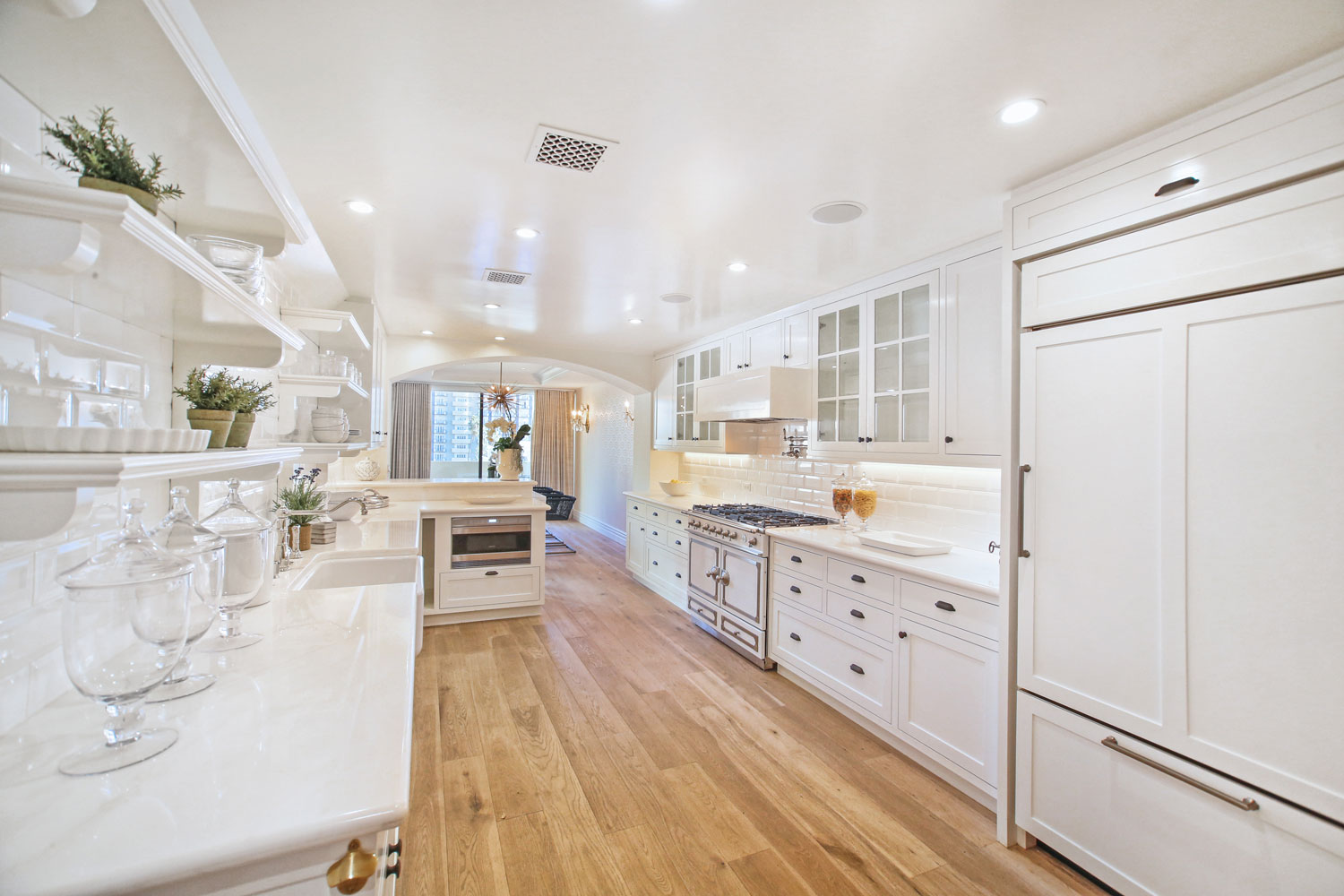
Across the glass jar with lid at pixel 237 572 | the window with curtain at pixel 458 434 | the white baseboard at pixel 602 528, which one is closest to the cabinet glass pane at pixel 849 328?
the glass jar with lid at pixel 237 572

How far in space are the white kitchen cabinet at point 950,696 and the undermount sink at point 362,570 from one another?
224cm

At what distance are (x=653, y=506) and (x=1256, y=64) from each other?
4.56 metres

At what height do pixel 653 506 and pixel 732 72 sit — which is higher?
pixel 732 72

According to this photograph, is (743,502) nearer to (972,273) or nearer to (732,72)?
(972,273)

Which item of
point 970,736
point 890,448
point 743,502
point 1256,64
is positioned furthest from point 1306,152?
point 743,502

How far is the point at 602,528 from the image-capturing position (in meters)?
9.25

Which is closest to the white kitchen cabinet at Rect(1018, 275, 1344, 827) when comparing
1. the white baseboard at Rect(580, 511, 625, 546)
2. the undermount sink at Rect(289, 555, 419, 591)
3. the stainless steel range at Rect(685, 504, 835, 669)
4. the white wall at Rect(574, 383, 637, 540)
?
the stainless steel range at Rect(685, 504, 835, 669)

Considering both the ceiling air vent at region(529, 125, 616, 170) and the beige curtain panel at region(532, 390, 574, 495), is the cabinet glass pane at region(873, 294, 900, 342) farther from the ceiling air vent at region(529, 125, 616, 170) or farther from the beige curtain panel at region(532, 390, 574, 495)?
the beige curtain panel at region(532, 390, 574, 495)

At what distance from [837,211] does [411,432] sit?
9.97m

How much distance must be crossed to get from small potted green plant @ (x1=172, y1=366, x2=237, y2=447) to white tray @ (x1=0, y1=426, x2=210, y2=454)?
0.95ft

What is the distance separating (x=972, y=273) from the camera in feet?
8.87

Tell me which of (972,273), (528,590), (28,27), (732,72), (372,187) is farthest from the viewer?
(528,590)

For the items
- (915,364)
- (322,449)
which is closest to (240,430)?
(322,449)

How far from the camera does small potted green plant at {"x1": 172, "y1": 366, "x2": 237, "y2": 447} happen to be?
1.15 meters
